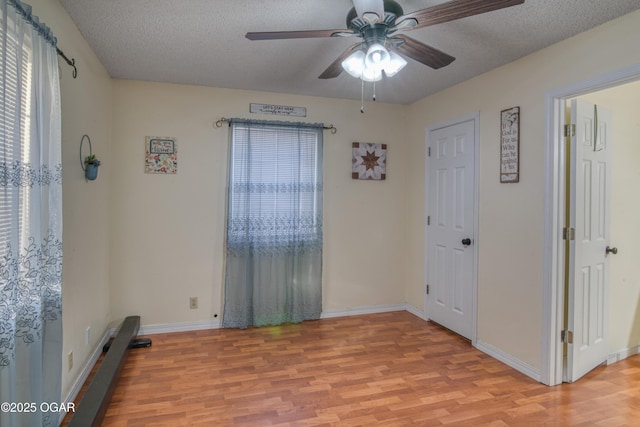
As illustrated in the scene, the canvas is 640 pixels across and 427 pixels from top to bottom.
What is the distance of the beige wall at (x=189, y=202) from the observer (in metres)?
3.35

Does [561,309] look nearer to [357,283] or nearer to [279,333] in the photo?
[357,283]

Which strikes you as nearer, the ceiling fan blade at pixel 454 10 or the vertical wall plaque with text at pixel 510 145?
the ceiling fan blade at pixel 454 10

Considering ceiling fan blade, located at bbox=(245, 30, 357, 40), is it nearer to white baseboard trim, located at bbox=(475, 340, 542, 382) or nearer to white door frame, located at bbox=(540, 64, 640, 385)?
white door frame, located at bbox=(540, 64, 640, 385)

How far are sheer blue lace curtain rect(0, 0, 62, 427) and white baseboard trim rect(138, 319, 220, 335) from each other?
1.63m

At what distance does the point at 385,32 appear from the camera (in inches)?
70.2

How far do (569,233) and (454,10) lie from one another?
6.08 feet

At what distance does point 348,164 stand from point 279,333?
192cm

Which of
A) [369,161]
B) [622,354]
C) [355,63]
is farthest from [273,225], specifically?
[622,354]

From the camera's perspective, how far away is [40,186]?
1.63 metres

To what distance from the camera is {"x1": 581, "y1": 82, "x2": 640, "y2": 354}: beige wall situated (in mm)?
2844

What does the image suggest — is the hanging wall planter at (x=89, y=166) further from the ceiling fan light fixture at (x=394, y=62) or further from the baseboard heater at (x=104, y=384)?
the ceiling fan light fixture at (x=394, y=62)

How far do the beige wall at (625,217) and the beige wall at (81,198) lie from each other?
379 centimetres

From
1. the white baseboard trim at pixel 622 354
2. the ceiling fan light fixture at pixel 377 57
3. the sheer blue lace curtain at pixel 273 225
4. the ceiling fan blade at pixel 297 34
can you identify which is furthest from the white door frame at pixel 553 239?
the sheer blue lace curtain at pixel 273 225

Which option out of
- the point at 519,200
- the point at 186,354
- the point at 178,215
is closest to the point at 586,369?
the point at 519,200
